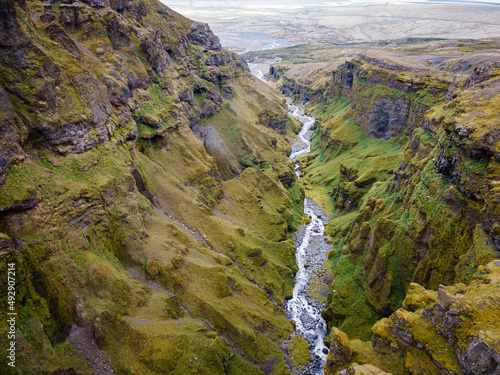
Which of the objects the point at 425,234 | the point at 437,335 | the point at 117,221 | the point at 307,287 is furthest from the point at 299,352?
the point at 117,221

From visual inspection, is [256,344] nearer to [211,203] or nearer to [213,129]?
[211,203]

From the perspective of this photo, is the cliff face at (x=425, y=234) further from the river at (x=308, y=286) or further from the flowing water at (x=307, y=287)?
the flowing water at (x=307, y=287)

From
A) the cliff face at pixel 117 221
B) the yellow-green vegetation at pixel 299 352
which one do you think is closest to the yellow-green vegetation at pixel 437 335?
the yellow-green vegetation at pixel 299 352

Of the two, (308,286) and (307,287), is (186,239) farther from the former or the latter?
(308,286)

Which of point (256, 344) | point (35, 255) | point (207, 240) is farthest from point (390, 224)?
point (35, 255)

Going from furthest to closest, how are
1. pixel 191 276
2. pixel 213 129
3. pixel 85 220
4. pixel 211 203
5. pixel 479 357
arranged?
1. pixel 213 129
2. pixel 211 203
3. pixel 191 276
4. pixel 85 220
5. pixel 479 357
